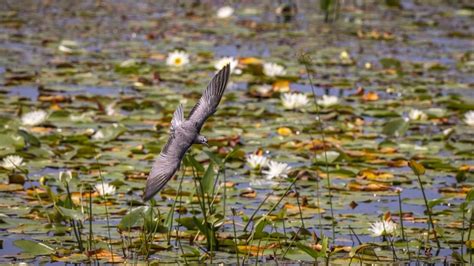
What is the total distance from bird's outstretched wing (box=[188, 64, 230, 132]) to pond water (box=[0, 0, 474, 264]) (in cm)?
60

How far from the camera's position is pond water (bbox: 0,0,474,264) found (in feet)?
12.7

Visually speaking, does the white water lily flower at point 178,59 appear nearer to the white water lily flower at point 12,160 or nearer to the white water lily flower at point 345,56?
the white water lily flower at point 345,56

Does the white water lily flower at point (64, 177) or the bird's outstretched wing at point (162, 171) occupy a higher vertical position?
the bird's outstretched wing at point (162, 171)

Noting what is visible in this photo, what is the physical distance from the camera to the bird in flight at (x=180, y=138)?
8.48 feet

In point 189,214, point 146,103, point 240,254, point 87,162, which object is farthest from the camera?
point 146,103

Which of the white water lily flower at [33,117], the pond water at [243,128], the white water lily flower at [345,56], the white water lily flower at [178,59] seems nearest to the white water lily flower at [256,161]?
the pond water at [243,128]

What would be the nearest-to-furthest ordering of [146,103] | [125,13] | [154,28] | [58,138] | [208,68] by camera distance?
[58,138] → [146,103] → [208,68] → [154,28] → [125,13]

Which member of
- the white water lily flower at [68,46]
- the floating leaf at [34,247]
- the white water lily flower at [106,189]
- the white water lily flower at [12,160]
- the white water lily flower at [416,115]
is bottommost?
the floating leaf at [34,247]

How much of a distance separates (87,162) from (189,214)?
2.91 ft

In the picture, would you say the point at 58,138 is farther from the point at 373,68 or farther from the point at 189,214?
the point at 373,68

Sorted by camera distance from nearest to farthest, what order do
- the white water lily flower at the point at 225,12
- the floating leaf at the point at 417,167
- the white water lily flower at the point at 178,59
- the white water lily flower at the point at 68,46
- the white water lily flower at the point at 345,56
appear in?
the floating leaf at the point at 417,167 → the white water lily flower at the point at 178,59 → the white water lily flower at the point at 68,46 → the white water lily flower at the point at 345,56 → the white water lily flower at the point at 225,12

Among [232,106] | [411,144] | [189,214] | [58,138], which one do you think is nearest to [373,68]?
[232,106]

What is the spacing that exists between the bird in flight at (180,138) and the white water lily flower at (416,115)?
3407mm

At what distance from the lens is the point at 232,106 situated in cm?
643
